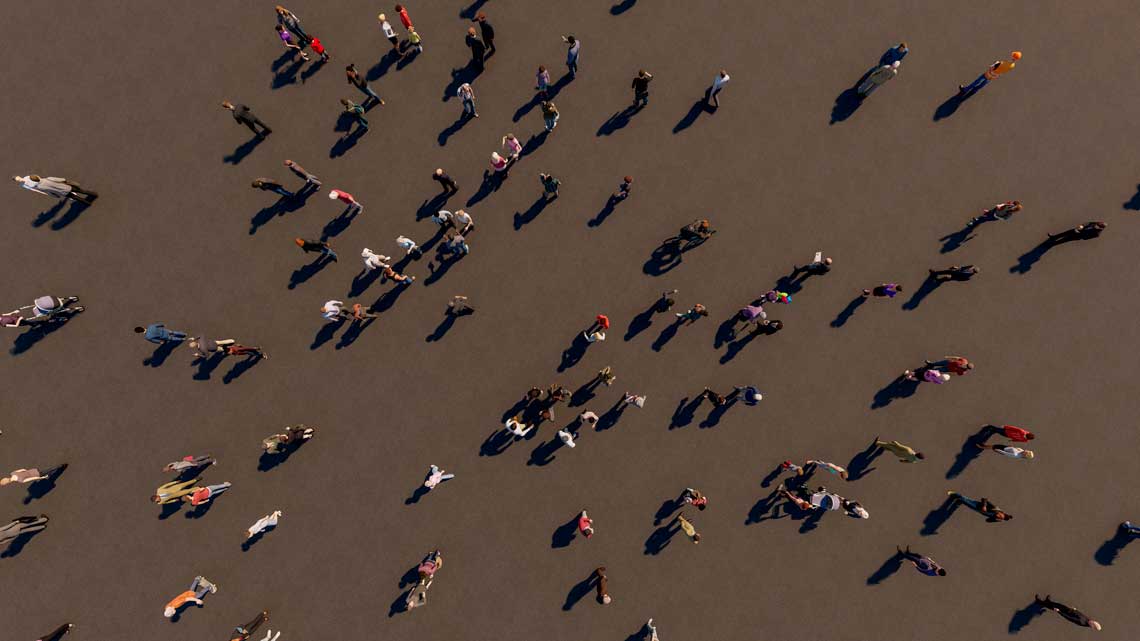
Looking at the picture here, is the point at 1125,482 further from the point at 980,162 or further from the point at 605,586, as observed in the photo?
the point at 605,586

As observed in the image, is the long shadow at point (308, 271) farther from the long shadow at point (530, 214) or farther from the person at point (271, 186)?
the long shadow at point (530, 214)

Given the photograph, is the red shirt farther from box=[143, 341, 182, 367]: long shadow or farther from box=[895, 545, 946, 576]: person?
box=[143, 341, 182, 367]: long shadow

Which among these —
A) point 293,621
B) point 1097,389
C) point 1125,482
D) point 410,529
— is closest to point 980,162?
point 1097,389

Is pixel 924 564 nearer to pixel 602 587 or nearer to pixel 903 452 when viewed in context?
pixel 903 452

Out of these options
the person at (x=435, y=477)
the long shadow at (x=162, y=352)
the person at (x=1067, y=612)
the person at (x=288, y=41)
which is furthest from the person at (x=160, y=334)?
the person at (x=1067, y=612)

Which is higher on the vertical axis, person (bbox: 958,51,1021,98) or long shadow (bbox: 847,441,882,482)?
person (bbox: 958,51,1021,98)

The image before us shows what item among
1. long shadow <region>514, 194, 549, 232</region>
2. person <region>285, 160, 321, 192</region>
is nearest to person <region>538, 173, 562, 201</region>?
long shadow <region>514, 194, 549, 232</region>

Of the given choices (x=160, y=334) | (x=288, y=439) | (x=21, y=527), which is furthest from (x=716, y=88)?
(x=21, y=527)
